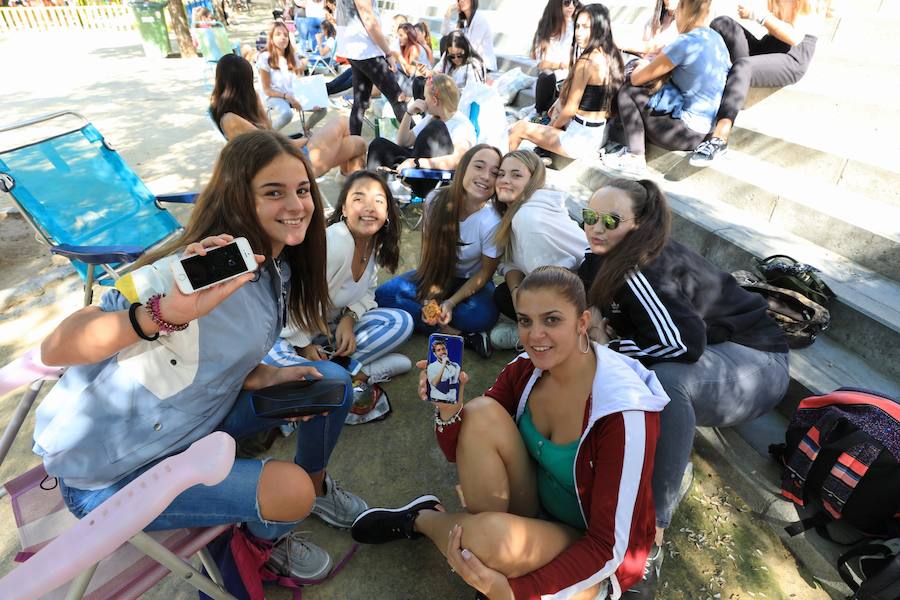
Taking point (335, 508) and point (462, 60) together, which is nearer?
point (335, 508)

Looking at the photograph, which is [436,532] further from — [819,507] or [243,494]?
[819,507]

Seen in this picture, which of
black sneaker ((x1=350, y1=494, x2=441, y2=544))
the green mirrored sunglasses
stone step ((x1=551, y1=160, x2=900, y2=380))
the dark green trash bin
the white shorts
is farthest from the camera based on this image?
the dark green trash bin

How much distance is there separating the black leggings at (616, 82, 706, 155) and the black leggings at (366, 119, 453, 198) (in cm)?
176

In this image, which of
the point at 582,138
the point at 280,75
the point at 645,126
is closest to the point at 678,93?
the point at 645,126

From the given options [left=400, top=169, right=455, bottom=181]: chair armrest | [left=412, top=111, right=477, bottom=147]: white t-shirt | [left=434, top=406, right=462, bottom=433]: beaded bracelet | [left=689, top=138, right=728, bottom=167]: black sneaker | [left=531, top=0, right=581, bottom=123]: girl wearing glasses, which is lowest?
[left=434, top=406, right=462, bottom=433]: beaded bracelet

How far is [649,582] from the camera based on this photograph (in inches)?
72.2

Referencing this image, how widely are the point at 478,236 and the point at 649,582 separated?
7.21 feet

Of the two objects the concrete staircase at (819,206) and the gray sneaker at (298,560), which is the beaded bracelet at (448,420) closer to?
the gray sneaker at (298,560)

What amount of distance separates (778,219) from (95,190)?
5.25 meters

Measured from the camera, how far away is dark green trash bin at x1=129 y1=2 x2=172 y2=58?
12.7 meters

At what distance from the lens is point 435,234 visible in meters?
3.30

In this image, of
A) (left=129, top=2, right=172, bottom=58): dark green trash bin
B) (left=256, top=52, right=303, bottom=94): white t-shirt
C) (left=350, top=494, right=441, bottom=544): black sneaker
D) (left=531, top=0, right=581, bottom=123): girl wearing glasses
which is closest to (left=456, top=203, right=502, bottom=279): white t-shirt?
(left=350, top=494, right=441, bottom=544): black sneaker

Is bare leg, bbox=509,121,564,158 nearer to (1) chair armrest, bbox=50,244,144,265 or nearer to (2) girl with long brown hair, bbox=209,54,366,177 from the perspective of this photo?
(2) girl with long brown hair, bbox=209,54,366,177

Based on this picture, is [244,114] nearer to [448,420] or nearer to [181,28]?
[448,420]
